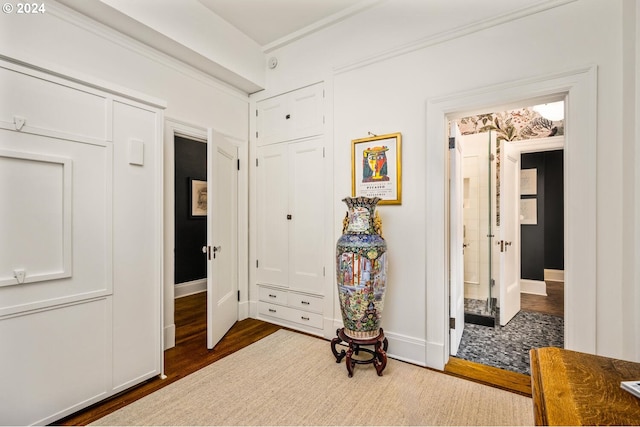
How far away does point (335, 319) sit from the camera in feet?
9.55

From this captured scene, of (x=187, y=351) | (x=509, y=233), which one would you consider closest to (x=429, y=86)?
(x=509, y=233)

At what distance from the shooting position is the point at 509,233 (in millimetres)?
3568

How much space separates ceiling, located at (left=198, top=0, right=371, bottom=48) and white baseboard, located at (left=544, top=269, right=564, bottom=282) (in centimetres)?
571

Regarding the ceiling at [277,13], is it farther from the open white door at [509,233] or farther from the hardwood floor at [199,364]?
the hardwood floor at [199,364]

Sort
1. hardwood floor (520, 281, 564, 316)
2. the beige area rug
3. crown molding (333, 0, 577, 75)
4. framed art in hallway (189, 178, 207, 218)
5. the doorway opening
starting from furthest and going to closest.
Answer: framed art in hallway (189, 178, 207, 218) → hardwood floor (520, 281, 564, 316) → the doorway opening → crown molding (333, 0, 577, 75) → the beige area rug

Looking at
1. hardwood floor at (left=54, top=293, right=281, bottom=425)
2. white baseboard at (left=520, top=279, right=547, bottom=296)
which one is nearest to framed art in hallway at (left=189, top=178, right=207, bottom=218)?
hardwood floor at (left=54, top=293, right=281, bottom=425)

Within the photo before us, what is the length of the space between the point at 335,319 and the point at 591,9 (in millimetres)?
3000

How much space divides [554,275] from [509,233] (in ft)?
9.75

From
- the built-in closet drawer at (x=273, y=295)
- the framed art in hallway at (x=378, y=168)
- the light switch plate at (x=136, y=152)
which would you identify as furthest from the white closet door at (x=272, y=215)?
the light switch plate at (x=136, y=152)

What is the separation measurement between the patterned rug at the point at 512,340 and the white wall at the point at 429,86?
624 mm

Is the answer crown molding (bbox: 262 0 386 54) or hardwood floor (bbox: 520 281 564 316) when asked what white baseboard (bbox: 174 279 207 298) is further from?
hardwood floor (bbox: 520 281 564 316)

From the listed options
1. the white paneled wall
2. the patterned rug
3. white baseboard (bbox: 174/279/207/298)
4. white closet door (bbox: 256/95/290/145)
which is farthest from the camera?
white baseboard (bbox: 174/279/207/298)

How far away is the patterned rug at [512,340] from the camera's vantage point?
249 centimetres

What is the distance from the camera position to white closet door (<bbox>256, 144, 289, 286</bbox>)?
3.31 metres
